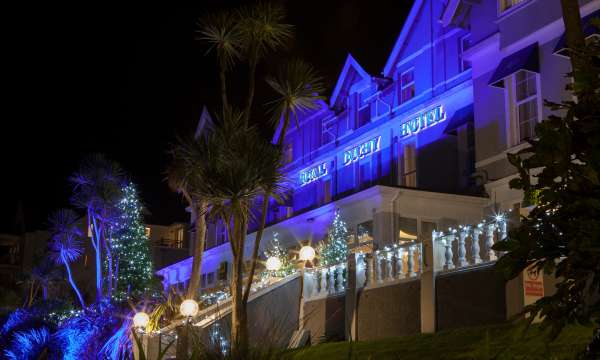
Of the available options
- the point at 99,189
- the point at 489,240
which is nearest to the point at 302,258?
the point at 489,240

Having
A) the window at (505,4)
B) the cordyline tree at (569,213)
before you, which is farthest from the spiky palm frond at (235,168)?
the cordyline tree at (569,213)

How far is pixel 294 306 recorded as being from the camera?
18.9 meters

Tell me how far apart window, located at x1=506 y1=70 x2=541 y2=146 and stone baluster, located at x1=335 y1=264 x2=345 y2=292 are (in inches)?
210

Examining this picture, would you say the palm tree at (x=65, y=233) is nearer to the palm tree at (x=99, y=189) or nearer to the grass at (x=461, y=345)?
the palm tree at (x=99, y=189)

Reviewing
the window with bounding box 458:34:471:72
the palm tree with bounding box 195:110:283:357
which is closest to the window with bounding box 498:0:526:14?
the window with bounding box 458:34:471:72

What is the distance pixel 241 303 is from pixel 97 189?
64.1ft

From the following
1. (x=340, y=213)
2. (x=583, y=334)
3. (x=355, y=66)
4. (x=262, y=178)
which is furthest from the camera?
(x=355, y=66)

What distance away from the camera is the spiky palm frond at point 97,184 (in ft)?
110

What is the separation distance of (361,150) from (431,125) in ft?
14.3

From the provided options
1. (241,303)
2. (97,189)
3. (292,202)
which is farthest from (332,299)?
(97,189)

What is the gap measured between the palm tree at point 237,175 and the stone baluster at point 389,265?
Result: 3060 millimetres

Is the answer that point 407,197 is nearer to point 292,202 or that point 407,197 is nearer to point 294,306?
point 294,306

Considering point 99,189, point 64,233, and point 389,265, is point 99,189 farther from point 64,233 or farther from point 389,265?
point 389,265

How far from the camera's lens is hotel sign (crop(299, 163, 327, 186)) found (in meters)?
31.2
